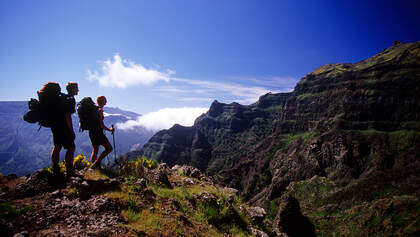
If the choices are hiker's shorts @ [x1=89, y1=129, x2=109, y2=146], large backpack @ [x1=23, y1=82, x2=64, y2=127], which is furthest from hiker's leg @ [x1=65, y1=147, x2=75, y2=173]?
large backpack @ [x1=23, y1=82, x2=64, y2=127]

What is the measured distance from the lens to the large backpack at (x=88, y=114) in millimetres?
8172

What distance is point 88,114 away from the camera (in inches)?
325

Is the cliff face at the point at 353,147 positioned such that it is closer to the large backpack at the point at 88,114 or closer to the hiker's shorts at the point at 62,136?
the large backpack at the point at 88,114

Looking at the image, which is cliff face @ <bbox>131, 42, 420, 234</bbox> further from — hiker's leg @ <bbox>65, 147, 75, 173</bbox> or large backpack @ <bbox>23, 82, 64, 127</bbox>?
large backpack @ <bbox>23, 82, 64, 127</bbox>

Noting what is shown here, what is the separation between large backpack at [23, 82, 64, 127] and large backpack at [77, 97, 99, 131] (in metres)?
1.05

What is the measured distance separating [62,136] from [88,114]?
1.46 metres

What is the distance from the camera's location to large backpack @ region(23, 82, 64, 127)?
6863 mm

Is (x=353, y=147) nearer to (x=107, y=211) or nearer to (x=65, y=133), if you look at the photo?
(x=107, y=211)

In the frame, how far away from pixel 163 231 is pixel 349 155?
131 m

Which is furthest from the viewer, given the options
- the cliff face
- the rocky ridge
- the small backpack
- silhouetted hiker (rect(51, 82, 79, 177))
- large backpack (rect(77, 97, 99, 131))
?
the cliff face

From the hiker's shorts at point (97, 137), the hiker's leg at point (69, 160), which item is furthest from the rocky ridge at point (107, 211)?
the hiker's shorts at point (97, 137)

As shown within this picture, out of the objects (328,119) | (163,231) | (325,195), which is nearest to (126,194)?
(163,231)

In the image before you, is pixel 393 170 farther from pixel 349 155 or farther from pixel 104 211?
pixel 104 211

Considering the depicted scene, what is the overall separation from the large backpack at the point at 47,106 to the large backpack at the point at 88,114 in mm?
1049
